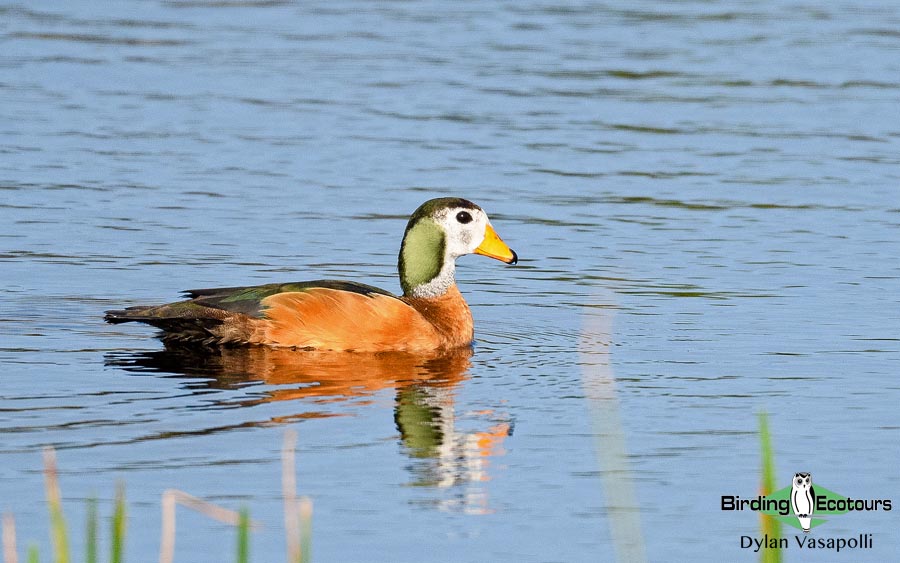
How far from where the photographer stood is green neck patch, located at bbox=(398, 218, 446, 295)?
Answer: 12.9 m

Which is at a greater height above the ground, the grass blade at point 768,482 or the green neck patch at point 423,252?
the green neck patch at point 423,252

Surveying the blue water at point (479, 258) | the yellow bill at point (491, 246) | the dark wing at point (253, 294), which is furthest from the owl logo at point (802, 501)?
the yellow bill at point (491, 246)

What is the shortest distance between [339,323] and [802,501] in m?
4.73

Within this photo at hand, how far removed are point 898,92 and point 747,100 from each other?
2.04 m

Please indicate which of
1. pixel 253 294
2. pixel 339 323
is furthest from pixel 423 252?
pixel 253 294

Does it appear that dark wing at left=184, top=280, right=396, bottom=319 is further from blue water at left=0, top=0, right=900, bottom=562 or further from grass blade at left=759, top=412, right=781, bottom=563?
grass blade at left=759, top=412, right=781, bottom=563

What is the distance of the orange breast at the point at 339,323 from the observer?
39.1 feet

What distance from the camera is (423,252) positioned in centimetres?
1288

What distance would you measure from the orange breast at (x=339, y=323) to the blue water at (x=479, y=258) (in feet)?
1.08

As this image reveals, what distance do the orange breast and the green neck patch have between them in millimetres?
785

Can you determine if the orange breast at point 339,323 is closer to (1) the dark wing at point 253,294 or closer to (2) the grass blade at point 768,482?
(1) the dark wing at point 253,294

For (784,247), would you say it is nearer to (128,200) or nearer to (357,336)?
(357,336)

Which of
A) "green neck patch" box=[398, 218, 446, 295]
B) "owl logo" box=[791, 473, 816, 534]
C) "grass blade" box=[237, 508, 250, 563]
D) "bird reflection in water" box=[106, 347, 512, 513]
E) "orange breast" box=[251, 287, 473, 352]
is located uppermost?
"green neck patch" box=[398, 218, 446, 295]

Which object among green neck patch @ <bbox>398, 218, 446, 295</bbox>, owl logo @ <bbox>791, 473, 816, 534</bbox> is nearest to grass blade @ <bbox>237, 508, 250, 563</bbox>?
owl logo @ <bbox>791, 473, 816, 534</bbox>
